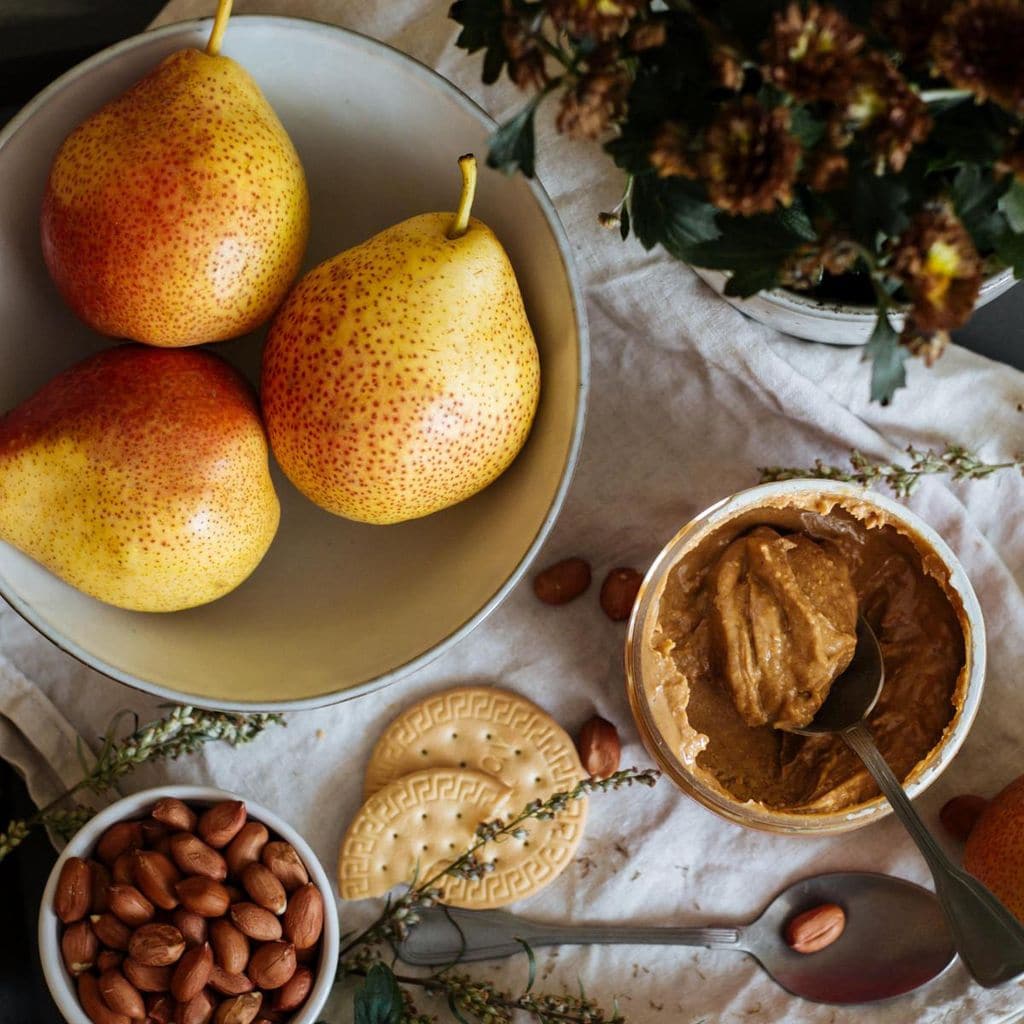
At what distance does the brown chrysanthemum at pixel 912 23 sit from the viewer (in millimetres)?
446

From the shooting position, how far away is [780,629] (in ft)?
3.13

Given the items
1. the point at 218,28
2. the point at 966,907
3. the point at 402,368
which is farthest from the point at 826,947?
the point at 218,28

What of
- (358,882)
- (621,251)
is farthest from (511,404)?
(358,882)

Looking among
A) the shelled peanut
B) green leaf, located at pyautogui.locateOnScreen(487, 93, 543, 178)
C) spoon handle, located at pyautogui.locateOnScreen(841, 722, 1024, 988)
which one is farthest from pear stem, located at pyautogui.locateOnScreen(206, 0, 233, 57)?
spoon handle, located at pyautogui.locateOnScreen(841, 722, 1024, 988)

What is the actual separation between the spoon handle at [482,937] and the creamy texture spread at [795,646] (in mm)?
187

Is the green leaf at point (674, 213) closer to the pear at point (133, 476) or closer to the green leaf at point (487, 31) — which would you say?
the green leaf at point (487, 31)

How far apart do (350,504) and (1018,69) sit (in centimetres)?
53

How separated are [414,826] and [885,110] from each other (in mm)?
779

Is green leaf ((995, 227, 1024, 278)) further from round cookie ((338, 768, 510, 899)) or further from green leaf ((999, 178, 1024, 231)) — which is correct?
round cookie ((338, 768, 510, 899))

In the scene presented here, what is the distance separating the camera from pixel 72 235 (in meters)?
0.78

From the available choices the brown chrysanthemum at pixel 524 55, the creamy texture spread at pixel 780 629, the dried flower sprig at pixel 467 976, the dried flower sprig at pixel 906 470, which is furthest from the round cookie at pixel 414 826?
the brown chrysanthemum at pixel 524 55

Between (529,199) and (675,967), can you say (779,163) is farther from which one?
(675,967)

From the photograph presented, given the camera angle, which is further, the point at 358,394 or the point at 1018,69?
the point at 358,394

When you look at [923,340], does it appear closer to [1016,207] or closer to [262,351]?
[1016,207]
